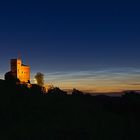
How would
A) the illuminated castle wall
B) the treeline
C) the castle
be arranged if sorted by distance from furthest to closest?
the illuminated castle wall < the castle < the treeline

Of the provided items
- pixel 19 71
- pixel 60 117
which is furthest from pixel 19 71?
pixel 60 117

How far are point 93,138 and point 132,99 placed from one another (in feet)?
123

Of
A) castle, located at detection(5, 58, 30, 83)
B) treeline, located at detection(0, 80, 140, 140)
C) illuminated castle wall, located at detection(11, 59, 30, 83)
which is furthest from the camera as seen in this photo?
illuminated castle wall, located at detection(11, 59, 30, 83)

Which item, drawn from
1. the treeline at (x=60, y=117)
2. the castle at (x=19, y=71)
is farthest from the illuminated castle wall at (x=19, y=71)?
the treeline at (x=60, y=117)

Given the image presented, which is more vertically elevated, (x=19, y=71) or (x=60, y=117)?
(x=19, y=71)

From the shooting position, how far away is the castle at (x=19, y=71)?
120375 mm

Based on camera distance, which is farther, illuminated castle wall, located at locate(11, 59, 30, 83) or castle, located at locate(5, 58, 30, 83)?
illuminated castle wall, located at locate(11, 59, 30, 83)

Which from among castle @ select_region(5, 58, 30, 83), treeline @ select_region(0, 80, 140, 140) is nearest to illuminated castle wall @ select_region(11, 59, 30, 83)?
castle @ select_region(5, 58, 30, 83)

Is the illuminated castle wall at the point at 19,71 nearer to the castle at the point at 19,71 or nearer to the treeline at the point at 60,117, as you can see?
the castle at the point at 19,71

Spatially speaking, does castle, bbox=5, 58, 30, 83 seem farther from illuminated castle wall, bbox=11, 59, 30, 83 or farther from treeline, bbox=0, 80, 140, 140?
treeline, bbox=0, 80, 140, 140

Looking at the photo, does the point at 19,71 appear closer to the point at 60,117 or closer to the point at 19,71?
the point at 19,71

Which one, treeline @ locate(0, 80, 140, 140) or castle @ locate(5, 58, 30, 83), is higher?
castle @ locate(5, 58, 30, 83)

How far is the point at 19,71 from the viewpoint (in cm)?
12162

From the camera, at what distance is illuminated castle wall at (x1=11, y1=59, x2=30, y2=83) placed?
12050cm
